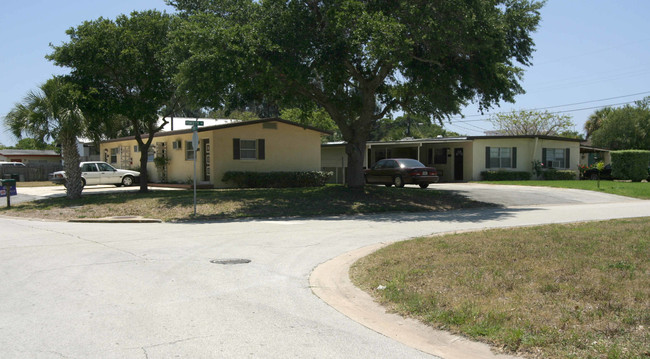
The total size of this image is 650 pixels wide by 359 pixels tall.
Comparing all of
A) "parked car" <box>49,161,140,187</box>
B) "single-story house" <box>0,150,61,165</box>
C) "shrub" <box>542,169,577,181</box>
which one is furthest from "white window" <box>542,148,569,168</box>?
"single-story house" <box>0,150,61,165</box>

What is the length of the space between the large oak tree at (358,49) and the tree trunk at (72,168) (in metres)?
Result: 6.14

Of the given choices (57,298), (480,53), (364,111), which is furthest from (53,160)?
(57,298)

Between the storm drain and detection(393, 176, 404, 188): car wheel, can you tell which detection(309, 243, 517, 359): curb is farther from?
detection(393, 176, 404, 188): car wheel

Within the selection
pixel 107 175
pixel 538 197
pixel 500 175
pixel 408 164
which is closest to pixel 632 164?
Answer: pixel 500 175

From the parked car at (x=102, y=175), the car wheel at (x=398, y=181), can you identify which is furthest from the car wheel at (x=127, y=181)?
the car wheel at (x=398, y=181)

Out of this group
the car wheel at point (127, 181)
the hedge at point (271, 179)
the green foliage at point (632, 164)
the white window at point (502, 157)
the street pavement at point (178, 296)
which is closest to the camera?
the street pavement at point (178, 296)

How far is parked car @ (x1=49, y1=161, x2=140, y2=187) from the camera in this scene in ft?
98.1

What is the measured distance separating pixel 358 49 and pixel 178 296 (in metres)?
13.2

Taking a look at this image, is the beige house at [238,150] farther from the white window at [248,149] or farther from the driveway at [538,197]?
the driveway at [538,197]

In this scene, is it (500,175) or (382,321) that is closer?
(382,321)

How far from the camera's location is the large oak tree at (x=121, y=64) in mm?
21172

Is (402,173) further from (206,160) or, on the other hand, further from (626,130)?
(626,130)

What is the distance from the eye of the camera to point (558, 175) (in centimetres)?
3566

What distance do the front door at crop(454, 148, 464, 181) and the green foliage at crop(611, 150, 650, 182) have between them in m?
10.4
